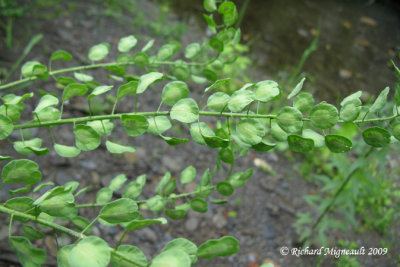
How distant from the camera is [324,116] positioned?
48 centimetres

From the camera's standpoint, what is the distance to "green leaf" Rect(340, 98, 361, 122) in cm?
47

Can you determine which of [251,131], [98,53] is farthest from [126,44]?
[251,131]

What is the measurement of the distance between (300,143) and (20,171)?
0.38 meters

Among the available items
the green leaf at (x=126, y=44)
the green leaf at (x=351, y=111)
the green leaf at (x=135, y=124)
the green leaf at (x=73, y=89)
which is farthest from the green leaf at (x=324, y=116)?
the green leaf at (x=126, y=44)

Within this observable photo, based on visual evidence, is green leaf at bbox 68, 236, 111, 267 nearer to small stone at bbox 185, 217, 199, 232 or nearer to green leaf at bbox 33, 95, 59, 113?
green leaf at bbox 33, 95, 59, 113

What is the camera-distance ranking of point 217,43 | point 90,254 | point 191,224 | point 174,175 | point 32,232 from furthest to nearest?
point 174,175 < point 191,224 < point 217,43 < point 32,232 < point 90,254

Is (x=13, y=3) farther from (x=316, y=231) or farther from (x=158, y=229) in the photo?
(x=316, y=231)

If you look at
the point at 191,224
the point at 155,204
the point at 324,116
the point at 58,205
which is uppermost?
the point at 324,116

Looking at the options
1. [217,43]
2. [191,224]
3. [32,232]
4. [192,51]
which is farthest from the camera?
[191,224]

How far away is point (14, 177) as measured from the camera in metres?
0.49

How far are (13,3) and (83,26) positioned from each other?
15.1 inches

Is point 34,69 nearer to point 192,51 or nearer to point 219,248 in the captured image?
point 192,51

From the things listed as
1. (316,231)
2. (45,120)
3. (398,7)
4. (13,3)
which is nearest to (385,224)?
(316,231)

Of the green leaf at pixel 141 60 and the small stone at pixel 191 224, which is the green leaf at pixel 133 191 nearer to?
the green leaf at pixel 141 60
